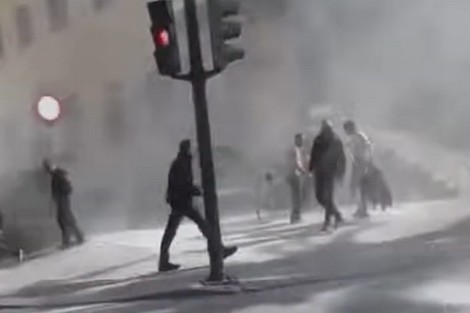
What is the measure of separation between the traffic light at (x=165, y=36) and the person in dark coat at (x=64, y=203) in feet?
1.40

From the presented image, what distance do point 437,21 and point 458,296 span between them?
68 centimetres

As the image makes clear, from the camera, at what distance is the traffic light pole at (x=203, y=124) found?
3096mm

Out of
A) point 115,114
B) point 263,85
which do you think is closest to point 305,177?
point 263,85

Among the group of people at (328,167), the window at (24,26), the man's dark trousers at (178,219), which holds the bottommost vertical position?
the man's dark trousers at (178,219)

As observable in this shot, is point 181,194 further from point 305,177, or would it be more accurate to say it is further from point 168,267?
point 305,177

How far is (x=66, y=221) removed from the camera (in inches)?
128

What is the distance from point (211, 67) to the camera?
10.2 feet

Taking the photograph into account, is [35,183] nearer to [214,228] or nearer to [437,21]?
[214,228]


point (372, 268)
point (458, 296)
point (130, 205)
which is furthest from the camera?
point (130, 205)

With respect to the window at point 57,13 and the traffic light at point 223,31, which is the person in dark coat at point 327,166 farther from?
the window at point 57,13

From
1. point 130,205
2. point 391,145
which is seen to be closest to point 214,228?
point 130,205

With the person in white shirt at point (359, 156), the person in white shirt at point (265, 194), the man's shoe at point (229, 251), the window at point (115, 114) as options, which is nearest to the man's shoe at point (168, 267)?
the man's shoe at point (229, 251)

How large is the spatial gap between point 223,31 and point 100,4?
41cm

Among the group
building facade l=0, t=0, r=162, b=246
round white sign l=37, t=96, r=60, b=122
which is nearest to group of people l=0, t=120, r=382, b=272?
building facade l=0, t=0, r=162, b=246
